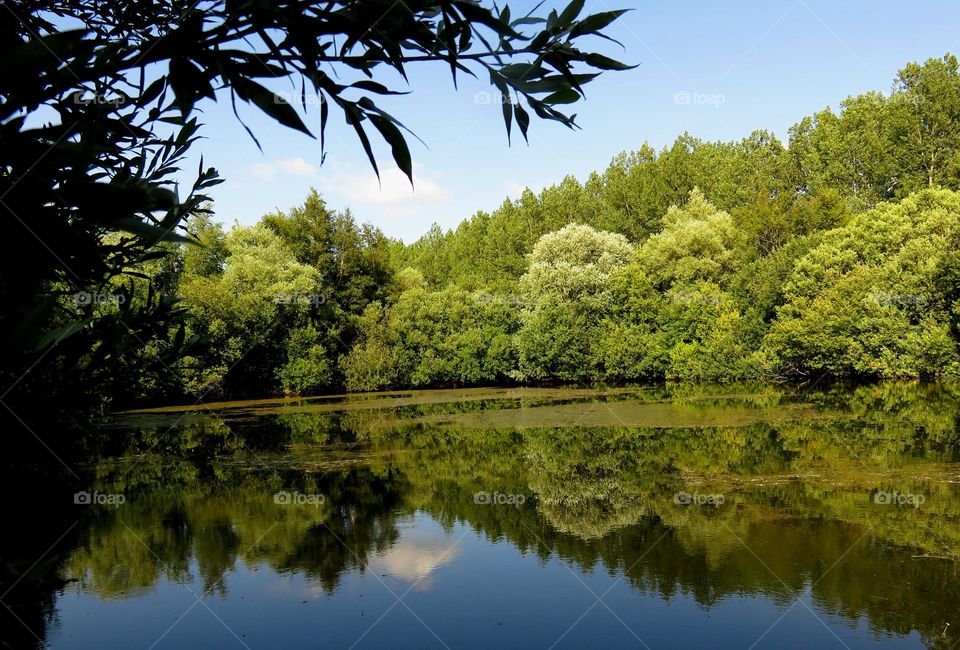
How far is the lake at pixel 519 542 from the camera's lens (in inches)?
273

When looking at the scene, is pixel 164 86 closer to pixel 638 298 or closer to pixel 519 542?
pixel 519 542

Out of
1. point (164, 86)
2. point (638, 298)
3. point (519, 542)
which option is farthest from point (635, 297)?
point (164, 86)

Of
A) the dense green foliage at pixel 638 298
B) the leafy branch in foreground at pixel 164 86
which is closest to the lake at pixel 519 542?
the leafy branch in foreground at pixel 164 86

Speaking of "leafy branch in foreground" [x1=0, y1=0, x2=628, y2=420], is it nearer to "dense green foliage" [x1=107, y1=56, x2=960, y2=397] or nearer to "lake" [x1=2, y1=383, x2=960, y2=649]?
"lake" [x1=2, y1=383, x2=960, y2=649]

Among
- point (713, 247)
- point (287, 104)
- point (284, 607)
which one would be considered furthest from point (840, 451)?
point (713, 247)

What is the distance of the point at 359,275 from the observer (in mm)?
42312

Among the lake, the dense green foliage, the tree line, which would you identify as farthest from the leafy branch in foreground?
the dense green foliage

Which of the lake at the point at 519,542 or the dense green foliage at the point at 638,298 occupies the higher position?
the dense green foliage at the point at 638,298

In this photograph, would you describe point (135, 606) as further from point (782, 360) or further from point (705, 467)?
point (782, 360)

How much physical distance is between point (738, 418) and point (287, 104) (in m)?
20.2

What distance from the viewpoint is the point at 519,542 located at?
991 centimetres

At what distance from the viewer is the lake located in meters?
6.94

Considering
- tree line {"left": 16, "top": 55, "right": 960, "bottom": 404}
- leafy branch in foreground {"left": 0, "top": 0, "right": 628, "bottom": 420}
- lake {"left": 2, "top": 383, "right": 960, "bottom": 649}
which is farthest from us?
tree line {"left": 16, "top": 55, "right": 960, "bottom": 404}

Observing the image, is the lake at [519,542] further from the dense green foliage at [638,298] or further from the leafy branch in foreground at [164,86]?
the dense green foliage at [638,298]
